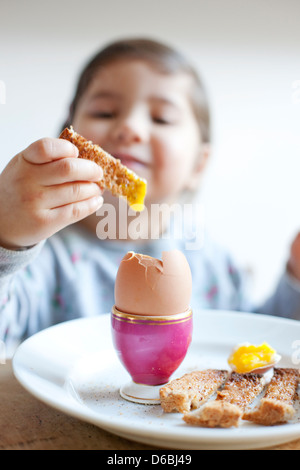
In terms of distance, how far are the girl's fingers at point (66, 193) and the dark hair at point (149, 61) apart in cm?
86

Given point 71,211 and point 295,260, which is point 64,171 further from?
point 295,260

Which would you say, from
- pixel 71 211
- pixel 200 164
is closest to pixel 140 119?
pixel 200 164

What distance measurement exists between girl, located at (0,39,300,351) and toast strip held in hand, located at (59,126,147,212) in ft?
1.27

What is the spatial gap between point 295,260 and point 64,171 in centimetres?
80

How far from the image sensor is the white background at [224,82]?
2082mm

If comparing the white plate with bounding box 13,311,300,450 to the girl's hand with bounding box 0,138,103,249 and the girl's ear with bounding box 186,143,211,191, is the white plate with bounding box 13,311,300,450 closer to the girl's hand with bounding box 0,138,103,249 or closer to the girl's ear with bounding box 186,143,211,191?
the girl's hand with bounding box 0,138,103,249

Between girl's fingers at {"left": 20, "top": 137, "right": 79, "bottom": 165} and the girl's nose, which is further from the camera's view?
the girl's nose

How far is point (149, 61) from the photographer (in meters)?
1.47

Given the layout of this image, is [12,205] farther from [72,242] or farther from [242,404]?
[72,242]

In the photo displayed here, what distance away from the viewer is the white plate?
51 cm

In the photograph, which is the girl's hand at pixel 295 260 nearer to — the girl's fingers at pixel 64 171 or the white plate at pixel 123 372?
the white plate at pixel 123 372

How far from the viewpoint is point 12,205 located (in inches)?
29.5

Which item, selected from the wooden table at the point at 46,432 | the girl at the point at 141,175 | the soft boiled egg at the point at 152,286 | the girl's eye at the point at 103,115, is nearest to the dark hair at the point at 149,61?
the girl at the point at 141,175

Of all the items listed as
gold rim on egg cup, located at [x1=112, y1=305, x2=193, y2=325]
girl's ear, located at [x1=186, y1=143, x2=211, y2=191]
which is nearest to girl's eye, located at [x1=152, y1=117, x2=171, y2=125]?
girl's ear, located at [x1=186, y1=143, x2=211, y2=191]
